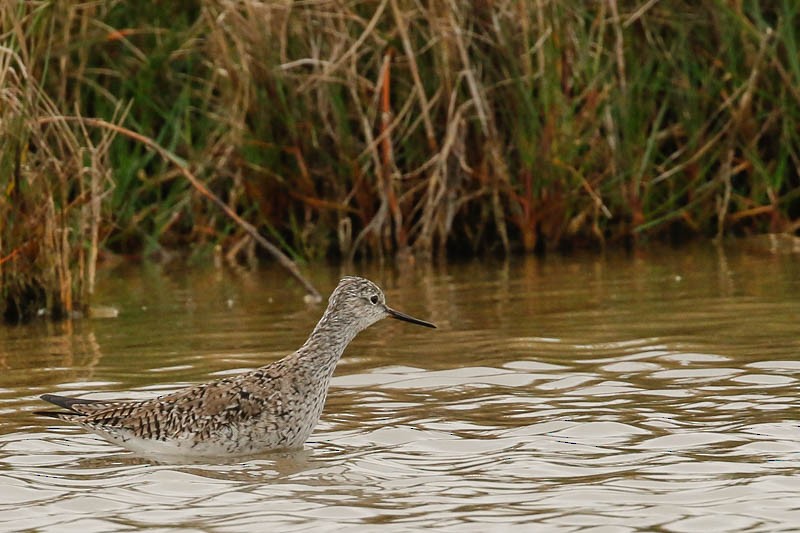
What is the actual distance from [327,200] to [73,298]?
120 inches

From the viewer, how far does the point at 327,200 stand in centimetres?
1279

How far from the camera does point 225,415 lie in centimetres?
664

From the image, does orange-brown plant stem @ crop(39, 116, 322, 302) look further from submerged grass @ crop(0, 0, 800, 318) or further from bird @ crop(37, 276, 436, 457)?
bird @ crop(37, 276, 436, 457)

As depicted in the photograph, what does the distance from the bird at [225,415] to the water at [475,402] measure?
0.36 ft

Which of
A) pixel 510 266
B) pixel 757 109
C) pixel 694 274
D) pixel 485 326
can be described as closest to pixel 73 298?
pixel 485 326

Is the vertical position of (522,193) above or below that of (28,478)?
above

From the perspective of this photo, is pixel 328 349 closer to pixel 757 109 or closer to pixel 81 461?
pixel 81 461

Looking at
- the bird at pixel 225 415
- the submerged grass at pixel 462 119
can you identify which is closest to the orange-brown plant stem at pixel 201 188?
the submerged grass at pixel 462 119

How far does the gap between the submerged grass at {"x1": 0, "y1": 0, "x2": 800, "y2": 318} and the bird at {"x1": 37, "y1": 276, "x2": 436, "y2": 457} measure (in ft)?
15.8

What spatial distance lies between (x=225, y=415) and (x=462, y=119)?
228 inches

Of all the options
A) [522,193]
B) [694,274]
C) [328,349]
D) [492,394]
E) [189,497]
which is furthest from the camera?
[522,193]

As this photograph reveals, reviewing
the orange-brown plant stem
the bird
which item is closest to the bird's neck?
the bird

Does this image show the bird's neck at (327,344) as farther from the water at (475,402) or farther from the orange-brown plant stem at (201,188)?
the orange-brown plant stem at (201,188)

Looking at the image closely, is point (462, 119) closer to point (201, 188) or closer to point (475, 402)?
point (201, 188)
